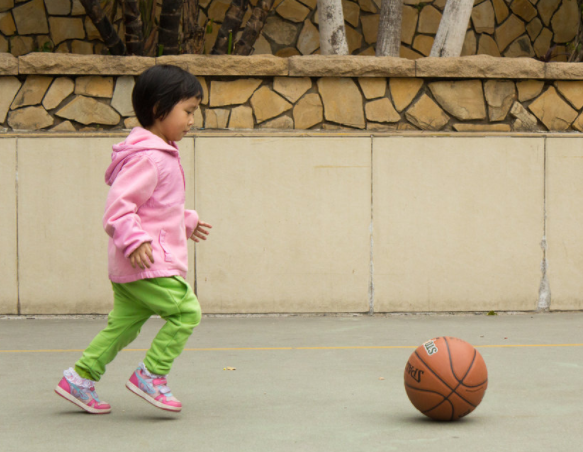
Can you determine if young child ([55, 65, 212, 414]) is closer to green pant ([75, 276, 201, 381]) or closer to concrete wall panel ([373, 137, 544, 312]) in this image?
green pant ([75, 276, 201, 381])

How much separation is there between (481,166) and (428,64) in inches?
46.6

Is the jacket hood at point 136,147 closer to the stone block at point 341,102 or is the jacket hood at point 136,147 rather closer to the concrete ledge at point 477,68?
the stone block at point 341,102

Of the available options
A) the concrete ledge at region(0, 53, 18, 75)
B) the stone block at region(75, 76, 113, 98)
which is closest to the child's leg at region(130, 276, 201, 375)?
the stone block at region(75, 76, 113, 98)

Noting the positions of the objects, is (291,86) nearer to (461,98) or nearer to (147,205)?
(461,98)

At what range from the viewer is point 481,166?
8648 millimetres

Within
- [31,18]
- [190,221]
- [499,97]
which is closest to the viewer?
[190,221]

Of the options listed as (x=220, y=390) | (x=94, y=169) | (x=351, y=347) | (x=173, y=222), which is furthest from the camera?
(x=94, y=169)

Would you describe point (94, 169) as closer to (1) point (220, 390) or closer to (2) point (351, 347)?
(2) point (351, 347)

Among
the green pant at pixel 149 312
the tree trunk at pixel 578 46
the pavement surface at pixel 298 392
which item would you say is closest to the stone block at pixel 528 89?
the tree trunk at pixel 578 46

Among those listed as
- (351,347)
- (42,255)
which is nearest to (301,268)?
(351,347)

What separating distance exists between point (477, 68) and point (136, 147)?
17.6 feet

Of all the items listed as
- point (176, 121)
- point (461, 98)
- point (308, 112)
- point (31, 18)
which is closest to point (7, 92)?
point (31, 18)

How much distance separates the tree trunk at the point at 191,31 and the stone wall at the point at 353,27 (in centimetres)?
47

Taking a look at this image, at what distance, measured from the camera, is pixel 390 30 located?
372 inches
